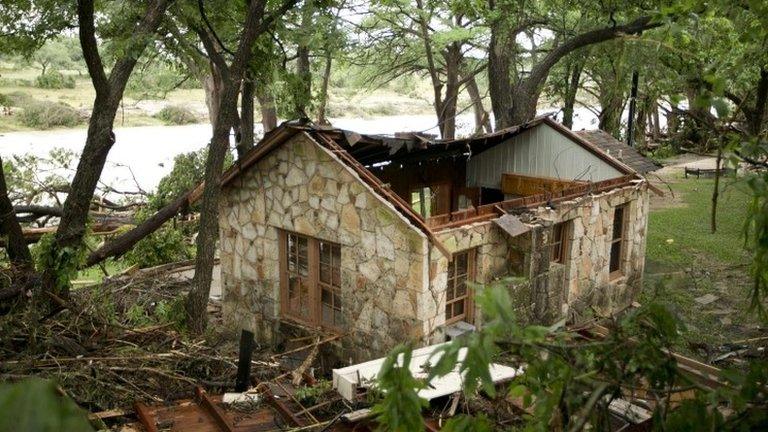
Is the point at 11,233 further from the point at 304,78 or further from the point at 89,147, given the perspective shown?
the point at 304,78

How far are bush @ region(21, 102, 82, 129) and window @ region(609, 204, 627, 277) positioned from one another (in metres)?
30.5

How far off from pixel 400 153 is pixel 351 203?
236 cm

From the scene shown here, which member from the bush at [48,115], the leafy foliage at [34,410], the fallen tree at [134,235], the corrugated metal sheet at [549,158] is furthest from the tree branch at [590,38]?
the bush at [48,115]

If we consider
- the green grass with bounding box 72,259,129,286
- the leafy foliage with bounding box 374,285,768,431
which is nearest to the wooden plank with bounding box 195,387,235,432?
the leafy foliage with bounding box 374,285,768,431

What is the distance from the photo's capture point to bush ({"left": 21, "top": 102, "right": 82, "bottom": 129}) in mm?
34156

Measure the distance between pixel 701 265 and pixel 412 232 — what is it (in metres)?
10.3

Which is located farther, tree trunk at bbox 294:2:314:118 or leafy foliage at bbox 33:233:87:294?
tree trunk at bbox 294:2:314:118

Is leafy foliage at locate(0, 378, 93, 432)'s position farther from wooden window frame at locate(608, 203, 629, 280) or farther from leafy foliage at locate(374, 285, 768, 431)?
wooden window frame at locate(608, 203, 629, 280)

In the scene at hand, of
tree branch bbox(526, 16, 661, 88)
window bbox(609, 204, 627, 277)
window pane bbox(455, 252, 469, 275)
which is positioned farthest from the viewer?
window bbox(609, 204, 627, 277)

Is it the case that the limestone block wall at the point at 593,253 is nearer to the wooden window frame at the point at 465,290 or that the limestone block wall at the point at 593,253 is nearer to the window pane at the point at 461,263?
the wooden window frame at the point at 465,290

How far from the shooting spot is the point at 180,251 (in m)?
17.6

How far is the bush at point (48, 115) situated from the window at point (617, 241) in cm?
3052

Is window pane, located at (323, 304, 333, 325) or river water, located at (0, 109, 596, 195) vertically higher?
river water, located at (0, 109, 596, 195)

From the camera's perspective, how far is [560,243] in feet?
40.3
